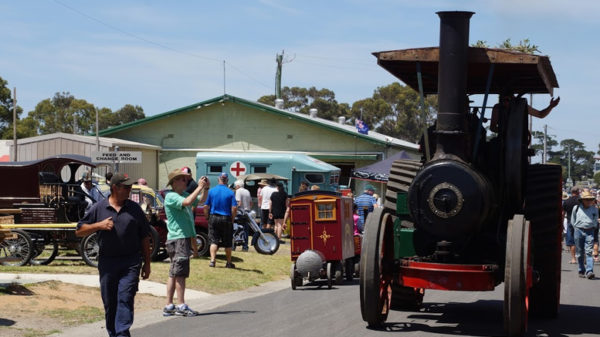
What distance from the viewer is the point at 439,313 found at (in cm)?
1202

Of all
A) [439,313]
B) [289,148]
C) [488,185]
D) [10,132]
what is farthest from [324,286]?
[10,132]

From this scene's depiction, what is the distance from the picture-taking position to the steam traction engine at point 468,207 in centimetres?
984

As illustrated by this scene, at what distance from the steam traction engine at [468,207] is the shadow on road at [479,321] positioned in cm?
34

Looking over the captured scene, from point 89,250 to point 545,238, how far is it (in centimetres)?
872

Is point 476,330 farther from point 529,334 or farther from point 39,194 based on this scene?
point 39,194

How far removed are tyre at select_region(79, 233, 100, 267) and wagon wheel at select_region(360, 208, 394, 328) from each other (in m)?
7.53

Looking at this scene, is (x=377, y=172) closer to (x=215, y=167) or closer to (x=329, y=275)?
(x=215, y=167)

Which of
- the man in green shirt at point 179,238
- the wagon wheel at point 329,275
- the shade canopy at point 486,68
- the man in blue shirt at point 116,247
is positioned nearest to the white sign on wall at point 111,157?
the wagon wheel at point 329,275

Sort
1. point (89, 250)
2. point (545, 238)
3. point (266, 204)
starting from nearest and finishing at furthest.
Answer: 1. point (545, 238)
2. point (89, 250)
3. point (266, 204)

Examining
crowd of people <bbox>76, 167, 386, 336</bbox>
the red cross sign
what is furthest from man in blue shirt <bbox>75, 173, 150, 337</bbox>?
the red cross sign

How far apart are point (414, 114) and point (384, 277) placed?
81.0 meters

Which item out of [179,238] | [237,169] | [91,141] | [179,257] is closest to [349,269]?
[179,238]

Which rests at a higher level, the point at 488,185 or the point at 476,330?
the point at 488,185

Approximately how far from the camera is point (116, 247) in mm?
8391
